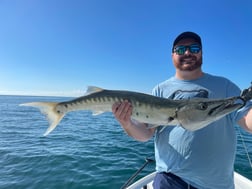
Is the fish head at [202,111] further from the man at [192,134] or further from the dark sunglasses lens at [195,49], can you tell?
the dark sunglasses lens at [195,49]

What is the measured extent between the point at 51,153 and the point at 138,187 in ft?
21.2

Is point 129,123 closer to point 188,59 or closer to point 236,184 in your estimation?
point 188,59

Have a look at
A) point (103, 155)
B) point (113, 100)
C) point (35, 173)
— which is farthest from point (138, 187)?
point (103, 155)

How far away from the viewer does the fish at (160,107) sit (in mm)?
2482

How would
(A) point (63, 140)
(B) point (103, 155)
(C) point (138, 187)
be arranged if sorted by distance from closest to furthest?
(C) point (138, 187)
(B) point (103, 155)
(A) point (63, 140)

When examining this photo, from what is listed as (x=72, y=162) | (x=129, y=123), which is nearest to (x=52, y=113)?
(x=129, y=123)

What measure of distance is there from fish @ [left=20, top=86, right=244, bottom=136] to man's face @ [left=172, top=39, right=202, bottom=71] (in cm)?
52

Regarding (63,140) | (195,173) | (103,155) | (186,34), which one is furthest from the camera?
(63,140)

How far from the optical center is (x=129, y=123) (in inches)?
122

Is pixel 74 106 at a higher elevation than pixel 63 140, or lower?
higher

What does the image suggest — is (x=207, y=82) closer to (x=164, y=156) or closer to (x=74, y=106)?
(x=164, y=156)

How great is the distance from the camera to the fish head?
239cm

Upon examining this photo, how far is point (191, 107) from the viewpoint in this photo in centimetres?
269

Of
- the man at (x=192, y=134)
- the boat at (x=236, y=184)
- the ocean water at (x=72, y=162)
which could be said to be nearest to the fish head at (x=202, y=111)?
the man at (x=192, y=134)
